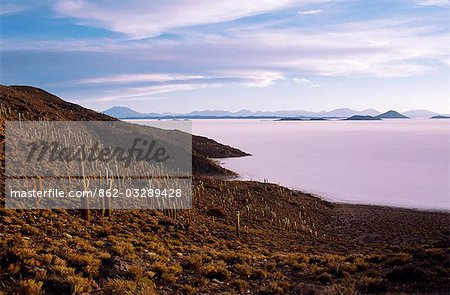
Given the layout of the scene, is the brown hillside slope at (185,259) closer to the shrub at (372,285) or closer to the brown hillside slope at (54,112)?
the shrub at (372,285)

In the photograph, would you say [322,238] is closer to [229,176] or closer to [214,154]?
[229,176]

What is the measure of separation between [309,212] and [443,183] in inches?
1339

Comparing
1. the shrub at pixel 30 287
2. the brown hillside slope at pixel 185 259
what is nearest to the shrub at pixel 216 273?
the brown hillside slope at pixel 185 259

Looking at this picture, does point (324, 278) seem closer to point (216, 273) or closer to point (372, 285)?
point (372, 285)

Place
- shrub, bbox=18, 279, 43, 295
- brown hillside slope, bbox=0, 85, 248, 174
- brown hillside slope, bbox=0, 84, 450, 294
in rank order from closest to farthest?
1. shrub, bbox=18, 279, 43, 295
2. brown hillside slope, bbox=0, 84, 450, 294
3. brown hillside slope, bbox=0, 85, 248, 174

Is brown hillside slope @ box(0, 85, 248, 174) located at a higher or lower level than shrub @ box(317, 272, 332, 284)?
higher

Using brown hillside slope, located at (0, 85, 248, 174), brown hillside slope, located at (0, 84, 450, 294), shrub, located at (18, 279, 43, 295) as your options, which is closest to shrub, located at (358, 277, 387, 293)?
brown hillside slope, located at (0, 84, 450, 294)

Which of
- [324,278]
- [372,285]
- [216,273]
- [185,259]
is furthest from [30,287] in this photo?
[372,285]

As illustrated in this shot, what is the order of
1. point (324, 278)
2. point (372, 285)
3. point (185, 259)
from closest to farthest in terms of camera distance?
point (372, 285) < point (324, 278) < point (185, 259)

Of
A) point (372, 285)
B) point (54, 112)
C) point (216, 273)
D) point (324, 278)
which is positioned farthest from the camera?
point (54, 112)

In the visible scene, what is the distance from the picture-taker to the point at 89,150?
38.9 meters

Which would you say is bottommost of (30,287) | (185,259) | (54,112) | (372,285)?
(185,259)

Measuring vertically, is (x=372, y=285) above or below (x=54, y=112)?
below

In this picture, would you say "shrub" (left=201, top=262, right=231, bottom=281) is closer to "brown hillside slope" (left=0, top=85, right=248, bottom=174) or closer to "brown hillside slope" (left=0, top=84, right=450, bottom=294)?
"brown hillside slope" (left=0, top=84, right=450, bottom=294)
